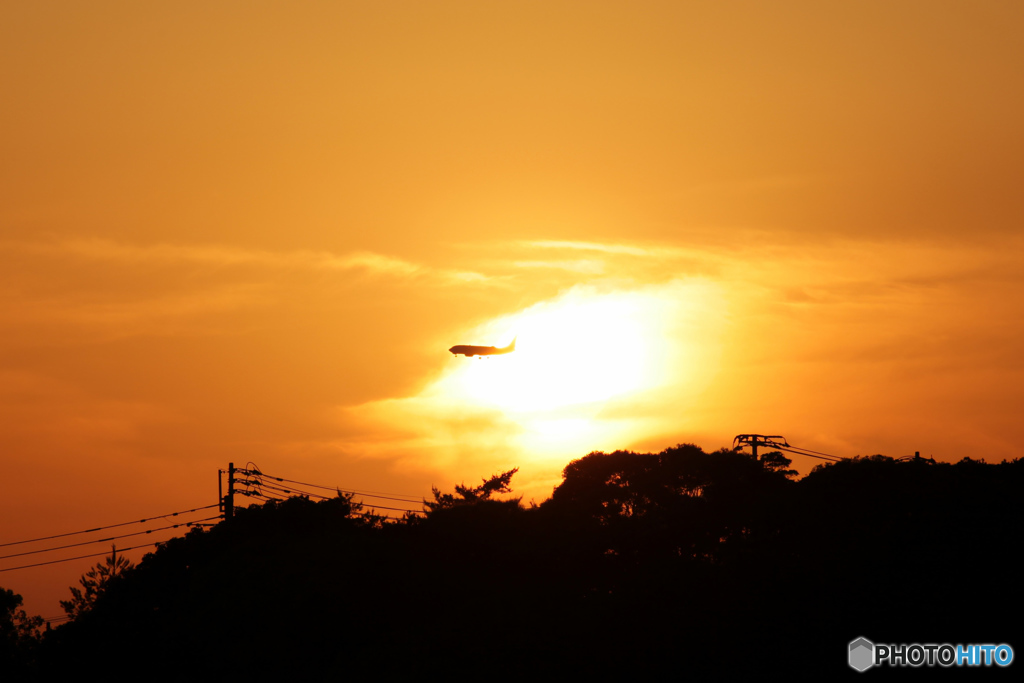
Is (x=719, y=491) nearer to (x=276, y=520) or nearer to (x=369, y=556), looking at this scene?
(x=369, y=556)

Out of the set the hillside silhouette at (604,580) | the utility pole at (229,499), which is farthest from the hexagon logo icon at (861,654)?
the utility pole at (229,499)

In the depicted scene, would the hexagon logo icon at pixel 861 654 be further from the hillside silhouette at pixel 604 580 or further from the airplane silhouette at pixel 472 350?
the airplane silhouette at pixel 472 350

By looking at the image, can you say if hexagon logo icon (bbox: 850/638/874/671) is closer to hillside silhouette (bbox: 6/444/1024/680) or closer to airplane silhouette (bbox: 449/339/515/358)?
hillside silhouette (bbox: 6/444/1024/680)

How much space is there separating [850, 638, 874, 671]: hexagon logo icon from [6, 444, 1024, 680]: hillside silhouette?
48 cm

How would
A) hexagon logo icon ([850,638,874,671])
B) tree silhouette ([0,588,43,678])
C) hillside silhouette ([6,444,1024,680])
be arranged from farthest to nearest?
tree silhouette ([0,588,43,678])
hillside silhouette ([6,444,1024,680])
hexagon logo icon ([850,638,874,671])

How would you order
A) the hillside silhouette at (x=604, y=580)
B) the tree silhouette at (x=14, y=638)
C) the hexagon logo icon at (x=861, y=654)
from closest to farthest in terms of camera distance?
the hexagon logo icon at (x=861, y=654), the hillside silhouette at (x=604, y=580), the tree silhouette at (x=14, y=638)

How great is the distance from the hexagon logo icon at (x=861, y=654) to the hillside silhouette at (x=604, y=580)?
Answer: 1.57 ft

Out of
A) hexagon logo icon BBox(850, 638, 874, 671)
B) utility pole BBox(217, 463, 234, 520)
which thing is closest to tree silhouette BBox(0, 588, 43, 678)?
utility pole BBox(217, 463, 234, 520)

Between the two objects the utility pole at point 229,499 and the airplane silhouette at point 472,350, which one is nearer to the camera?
the utility pole at point 229,499

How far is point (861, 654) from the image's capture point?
5162 cm

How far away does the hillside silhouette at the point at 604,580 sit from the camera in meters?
53.3

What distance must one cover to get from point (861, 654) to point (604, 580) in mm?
16739

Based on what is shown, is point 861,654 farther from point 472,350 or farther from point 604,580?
point 472,350

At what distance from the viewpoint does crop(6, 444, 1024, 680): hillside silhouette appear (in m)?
53.3
